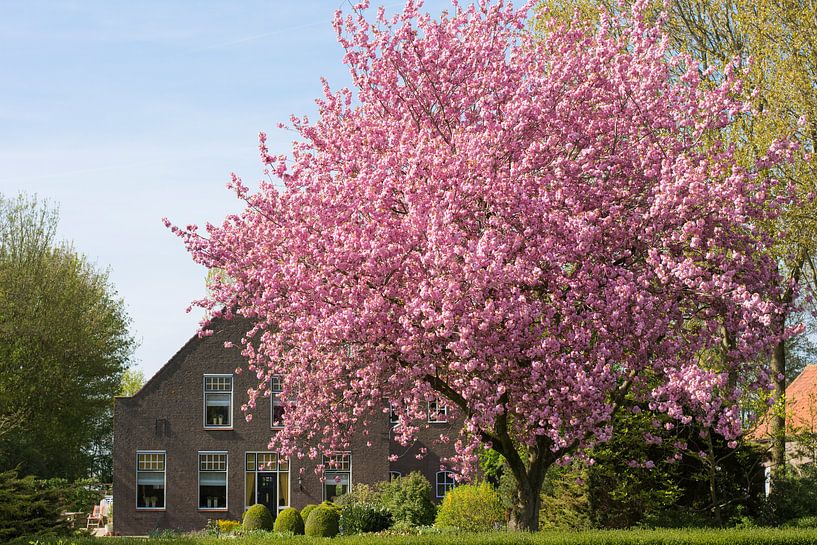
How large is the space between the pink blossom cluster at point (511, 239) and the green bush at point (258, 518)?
1588 centimetres

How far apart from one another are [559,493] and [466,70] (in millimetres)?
11917

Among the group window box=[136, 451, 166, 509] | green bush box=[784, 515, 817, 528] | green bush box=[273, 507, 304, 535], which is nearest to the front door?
window box=[136, 451, 166, 509]

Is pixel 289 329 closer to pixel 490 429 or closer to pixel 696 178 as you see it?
pixel 490 429

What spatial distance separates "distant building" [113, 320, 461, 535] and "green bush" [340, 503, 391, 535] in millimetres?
5232

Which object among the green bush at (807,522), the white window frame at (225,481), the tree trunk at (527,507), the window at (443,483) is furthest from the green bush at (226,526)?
the green bush at (807,522)

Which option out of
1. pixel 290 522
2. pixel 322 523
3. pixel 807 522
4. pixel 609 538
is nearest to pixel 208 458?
pixel 290 522

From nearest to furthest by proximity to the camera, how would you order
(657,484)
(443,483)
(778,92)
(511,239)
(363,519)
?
(511,239)
(657,484)
(778,92)
(363,519)
(443,483)

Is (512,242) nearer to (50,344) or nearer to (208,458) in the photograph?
(208,458)

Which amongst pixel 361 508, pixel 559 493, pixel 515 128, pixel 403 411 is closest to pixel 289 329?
pixel 403 411

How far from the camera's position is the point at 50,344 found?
45.7 m

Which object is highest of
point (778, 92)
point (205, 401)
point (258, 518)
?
point (778, 92)

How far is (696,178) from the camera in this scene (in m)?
16.1

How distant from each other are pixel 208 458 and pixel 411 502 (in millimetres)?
9395

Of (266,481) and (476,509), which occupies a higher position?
(476,509)
